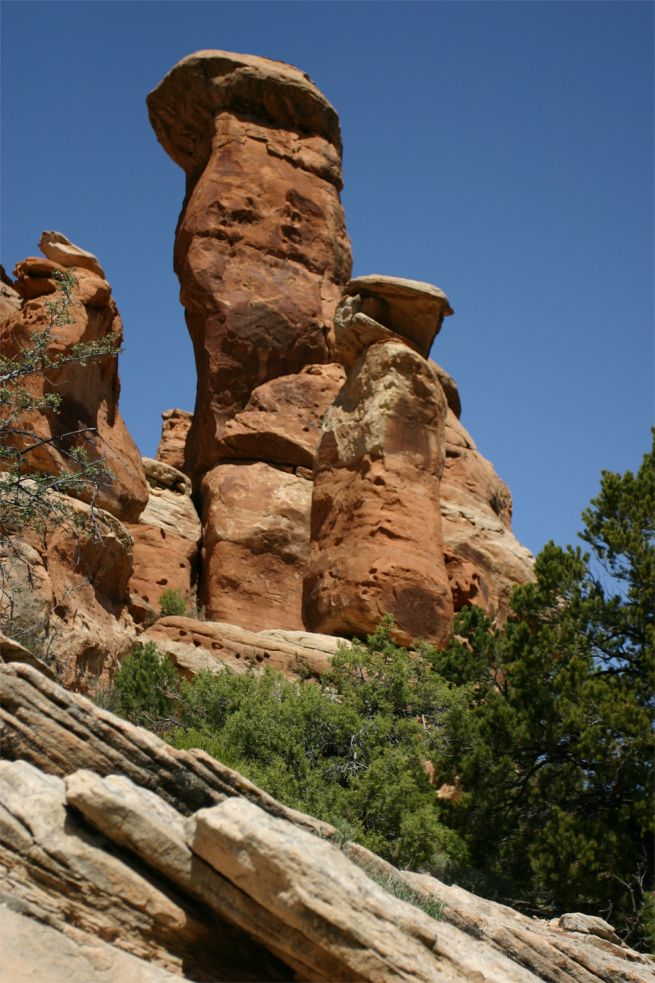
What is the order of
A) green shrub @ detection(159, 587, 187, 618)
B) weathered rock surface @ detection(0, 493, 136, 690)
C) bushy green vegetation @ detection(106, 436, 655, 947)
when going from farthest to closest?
green shrub @ detection(159, 587, 187, 618), weathered rock surface @ detection(0, 493, 136, 690), bushy green vegetation @ detection(106, 436, 655, 947)

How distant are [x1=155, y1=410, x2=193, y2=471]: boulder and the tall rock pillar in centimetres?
1402

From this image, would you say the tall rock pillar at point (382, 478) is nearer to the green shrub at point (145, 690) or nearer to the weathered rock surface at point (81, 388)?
the weathered rock surface at point (81, 388)

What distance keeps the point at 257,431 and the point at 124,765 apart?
22.4 meters

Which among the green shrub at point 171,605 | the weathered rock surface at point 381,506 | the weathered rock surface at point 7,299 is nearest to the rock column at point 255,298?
the green shrub at point 171,605

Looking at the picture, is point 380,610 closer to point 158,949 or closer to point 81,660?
point 81,660

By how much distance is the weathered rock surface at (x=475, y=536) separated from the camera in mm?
27141

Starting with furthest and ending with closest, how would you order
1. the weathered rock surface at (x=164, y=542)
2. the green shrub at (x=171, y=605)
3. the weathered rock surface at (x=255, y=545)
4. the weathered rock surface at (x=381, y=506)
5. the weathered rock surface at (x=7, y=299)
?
the weathered rock surface at (x=164, y=542) < the weathered rock surface at (x=255, y=545) < the green shrub at (x=171, y=605) < the weathered rock surface at (x=7, y=299) < the weathered rock surface at (x=381, y=506)

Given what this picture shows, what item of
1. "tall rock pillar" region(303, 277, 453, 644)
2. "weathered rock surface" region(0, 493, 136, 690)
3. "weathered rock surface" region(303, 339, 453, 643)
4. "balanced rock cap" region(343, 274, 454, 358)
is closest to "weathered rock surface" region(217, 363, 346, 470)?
"tall rock pillar" region(303, 277, 453, 644)

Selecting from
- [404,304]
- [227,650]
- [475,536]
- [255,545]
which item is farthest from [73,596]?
[475,536]

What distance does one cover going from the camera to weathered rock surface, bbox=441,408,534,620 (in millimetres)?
27141

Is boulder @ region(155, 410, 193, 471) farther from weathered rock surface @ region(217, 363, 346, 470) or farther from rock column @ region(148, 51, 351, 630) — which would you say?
weathered rock surface @ region(217, 363, 346, 470)

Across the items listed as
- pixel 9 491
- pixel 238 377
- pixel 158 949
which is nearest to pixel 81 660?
pixel 9 491

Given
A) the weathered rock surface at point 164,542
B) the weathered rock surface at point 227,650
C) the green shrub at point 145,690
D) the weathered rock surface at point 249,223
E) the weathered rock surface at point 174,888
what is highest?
the weathered rock surface at point 249,223

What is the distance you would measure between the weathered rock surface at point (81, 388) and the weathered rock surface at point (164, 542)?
9.92ft
